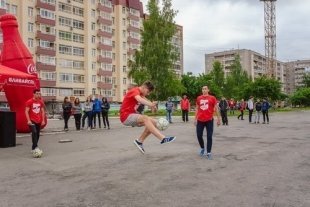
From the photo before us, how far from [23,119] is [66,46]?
54917mm

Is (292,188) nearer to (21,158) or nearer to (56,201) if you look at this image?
(56,201)

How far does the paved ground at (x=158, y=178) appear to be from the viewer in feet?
18.6

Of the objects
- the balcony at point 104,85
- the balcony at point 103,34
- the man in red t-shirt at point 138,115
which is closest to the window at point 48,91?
the balcony at point 104,85

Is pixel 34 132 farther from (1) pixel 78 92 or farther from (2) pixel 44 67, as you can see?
(1) pixel 78 92

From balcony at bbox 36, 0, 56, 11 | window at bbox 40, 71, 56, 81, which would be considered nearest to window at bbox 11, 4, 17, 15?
balcony at bbox 36, 0, 56, 11

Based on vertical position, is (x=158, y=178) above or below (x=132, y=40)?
below

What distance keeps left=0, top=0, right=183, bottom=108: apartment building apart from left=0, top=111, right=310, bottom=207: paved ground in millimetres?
55502

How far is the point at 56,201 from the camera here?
→ 5.67 meters

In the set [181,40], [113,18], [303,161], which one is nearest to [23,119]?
[303,161]

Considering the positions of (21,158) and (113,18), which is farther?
(113,18)

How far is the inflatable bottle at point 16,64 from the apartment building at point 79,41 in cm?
4338

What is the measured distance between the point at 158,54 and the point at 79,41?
2644 cm

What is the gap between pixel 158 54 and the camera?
5241 cm

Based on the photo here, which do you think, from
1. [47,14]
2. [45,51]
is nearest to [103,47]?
[47,14]
